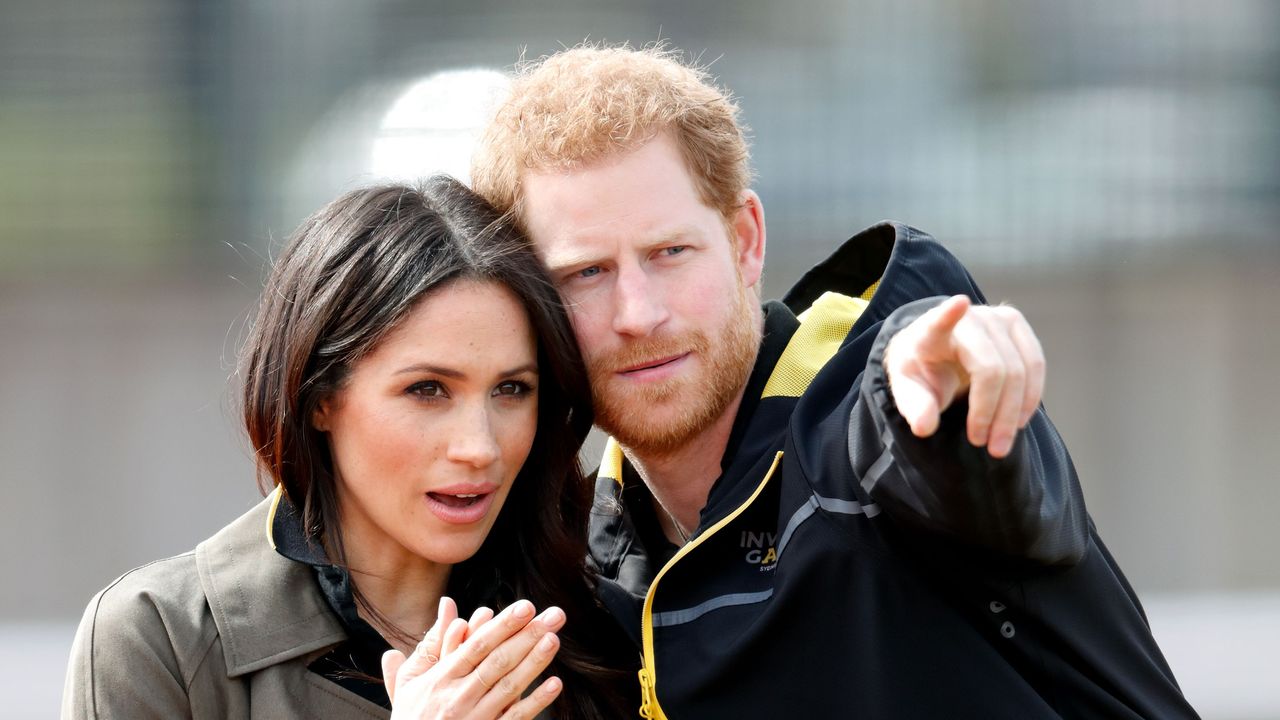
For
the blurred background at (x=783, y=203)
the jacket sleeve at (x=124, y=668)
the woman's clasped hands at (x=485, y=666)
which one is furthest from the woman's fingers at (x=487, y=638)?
the blurred background at (x=783, y=203)

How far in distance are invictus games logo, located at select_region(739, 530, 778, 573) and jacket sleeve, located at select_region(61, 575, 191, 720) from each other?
831mm

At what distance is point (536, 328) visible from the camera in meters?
2.17

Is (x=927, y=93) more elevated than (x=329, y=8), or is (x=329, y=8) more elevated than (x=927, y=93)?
(x=329, y=8)

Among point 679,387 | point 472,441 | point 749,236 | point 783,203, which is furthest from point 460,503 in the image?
point 783,203

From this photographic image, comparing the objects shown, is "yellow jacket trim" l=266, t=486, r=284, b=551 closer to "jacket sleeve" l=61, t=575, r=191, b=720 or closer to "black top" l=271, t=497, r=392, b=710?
"black top" l=271, t=497, r=392, b=710

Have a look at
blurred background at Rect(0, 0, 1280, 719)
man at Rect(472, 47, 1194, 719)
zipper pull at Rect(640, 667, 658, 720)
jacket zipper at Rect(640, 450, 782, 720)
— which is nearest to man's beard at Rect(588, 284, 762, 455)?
man at Rect(472, 47, 1194, 719)

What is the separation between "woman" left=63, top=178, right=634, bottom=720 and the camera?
6.46ft

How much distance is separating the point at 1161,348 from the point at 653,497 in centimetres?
293

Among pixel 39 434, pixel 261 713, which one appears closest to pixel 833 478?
pixel 261 713

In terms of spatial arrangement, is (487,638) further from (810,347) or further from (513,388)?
(810,347)

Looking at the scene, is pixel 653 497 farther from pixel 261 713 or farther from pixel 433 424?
pixel 261 713

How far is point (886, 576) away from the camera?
184cm

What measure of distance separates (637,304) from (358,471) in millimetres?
505

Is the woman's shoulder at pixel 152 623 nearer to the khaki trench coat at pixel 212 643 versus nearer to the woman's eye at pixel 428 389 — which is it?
the khaki trench coat at pixel 212 643
